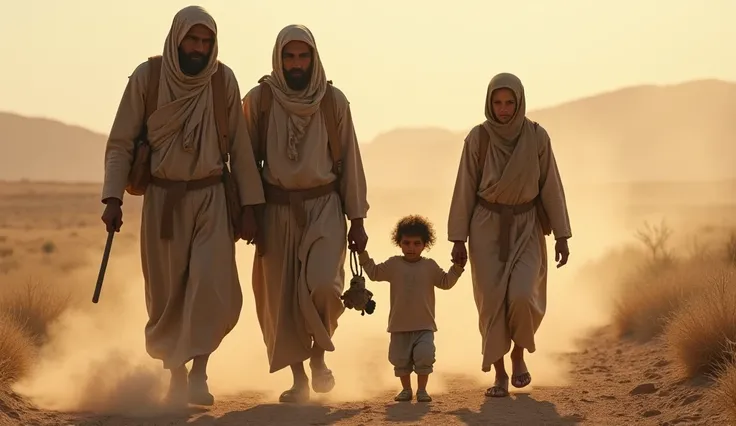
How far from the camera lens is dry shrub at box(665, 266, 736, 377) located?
10438 mm

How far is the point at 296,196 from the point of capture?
10.6 metres

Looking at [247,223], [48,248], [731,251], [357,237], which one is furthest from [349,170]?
[48,248]

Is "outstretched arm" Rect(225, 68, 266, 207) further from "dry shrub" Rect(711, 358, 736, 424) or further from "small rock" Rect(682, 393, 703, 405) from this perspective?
"dry shrub" Rect(711, 358, 736, 424)

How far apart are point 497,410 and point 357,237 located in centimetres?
179

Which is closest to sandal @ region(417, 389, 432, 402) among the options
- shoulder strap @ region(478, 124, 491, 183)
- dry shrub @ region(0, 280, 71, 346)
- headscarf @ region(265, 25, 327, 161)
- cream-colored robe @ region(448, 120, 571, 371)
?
cream-colored robe @ region(448, 120, 571, 371)

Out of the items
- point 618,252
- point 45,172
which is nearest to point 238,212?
point 618,252

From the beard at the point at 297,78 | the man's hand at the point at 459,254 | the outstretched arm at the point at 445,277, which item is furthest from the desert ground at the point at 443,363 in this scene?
the beard at the point at 297,78

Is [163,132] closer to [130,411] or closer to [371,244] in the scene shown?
[130,411]

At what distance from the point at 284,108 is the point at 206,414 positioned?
8.03 ft

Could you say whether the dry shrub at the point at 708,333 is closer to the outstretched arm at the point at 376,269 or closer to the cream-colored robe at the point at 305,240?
the outstretched arm at the point at 376,269

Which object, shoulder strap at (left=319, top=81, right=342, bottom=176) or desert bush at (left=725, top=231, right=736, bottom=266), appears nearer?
shoulder strap at (left=319, top=81, right=342, bottom=176)

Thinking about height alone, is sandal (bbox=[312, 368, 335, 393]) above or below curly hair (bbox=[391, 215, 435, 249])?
below

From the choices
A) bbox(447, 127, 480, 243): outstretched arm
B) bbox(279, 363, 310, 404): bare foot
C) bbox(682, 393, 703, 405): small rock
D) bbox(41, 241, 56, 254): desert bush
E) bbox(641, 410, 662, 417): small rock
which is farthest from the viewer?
bbox(41, 241, 56, 254): desert bush

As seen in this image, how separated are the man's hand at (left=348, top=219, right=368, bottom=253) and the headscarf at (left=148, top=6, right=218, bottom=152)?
4.59ft
